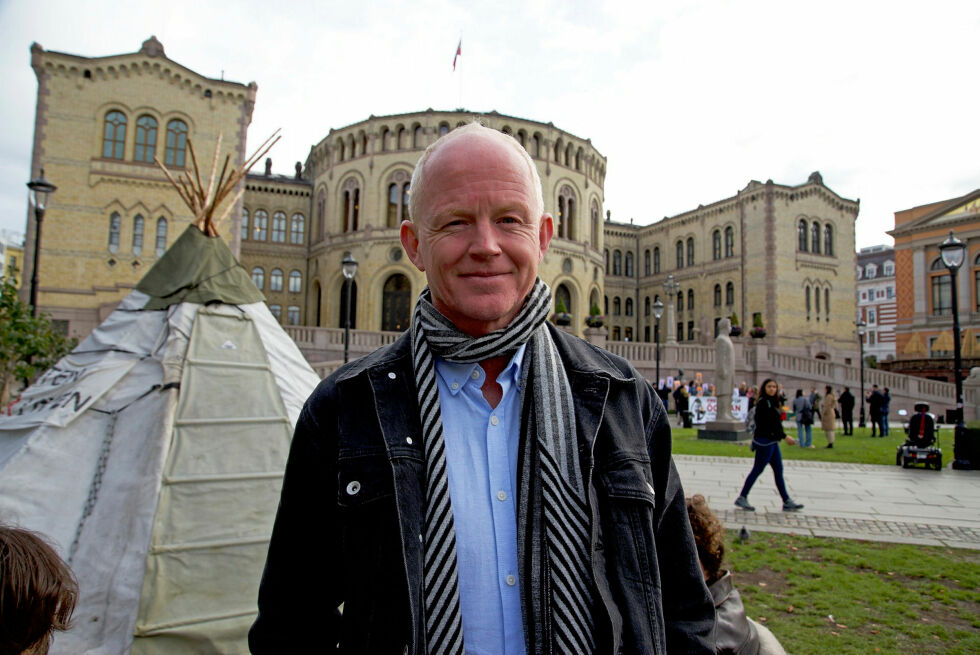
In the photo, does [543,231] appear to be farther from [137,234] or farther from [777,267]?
[777,267]

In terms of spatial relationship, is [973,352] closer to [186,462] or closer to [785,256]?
[785,256]

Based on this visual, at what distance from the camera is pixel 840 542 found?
6977 mm

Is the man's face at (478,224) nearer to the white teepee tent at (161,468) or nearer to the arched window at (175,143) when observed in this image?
Answer: the white teepee tent at (161,468)

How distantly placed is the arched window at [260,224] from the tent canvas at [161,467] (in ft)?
130

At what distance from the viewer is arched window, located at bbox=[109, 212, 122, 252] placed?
28391mm

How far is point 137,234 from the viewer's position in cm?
2886

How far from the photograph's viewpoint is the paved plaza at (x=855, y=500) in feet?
24.7

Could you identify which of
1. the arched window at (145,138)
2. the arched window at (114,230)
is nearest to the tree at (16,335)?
the arched window at (114,230)

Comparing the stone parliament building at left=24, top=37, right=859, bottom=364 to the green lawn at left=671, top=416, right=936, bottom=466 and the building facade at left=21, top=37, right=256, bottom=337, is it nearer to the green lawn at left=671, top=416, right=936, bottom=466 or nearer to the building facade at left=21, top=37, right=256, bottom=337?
the building facade at left=21, top=37, right=256, bottom=337

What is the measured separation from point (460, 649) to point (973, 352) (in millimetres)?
47200

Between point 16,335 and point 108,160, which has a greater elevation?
point 108,160

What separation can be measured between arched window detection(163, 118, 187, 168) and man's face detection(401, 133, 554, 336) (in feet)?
109

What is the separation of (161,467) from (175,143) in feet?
99.5

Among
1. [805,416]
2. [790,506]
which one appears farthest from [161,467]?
[805,416]
